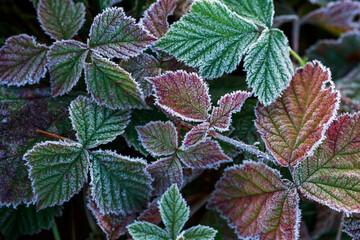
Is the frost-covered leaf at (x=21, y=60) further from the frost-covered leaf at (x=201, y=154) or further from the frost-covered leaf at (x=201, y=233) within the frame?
the frost-covered leaf at (x=201, y=233)

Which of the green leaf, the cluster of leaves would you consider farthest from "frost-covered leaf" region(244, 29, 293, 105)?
the green leaf

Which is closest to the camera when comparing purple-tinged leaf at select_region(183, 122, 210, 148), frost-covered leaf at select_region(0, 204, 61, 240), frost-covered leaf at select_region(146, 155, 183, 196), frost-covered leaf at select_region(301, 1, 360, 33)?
purple-tinged leaf at select_region(183, 122, 210, 148)

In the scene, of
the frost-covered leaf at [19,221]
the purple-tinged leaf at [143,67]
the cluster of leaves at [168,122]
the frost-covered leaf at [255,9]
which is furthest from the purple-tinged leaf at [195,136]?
the frost-covered leaf at [19,221]

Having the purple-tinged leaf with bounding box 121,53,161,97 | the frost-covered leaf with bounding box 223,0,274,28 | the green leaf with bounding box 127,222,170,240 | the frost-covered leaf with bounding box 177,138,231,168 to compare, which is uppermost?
the frost-covered leaf with bounding box 223,0,274,28

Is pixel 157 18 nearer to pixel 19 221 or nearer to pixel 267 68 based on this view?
pixel 267 68

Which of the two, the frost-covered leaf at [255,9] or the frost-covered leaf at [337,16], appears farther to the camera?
the frost-covered leaf at [337,16]

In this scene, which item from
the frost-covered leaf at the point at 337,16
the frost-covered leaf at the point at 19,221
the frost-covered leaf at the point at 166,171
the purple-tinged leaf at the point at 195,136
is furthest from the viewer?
the frost-covered leaf at the point at 337,16

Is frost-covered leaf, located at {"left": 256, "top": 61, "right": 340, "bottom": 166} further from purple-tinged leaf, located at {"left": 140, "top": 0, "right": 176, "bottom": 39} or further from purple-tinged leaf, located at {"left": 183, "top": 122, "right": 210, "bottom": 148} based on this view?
purple-tinged leaf, located at {"left": 140, "top": 0, "right": 176, "bottom": 39}
